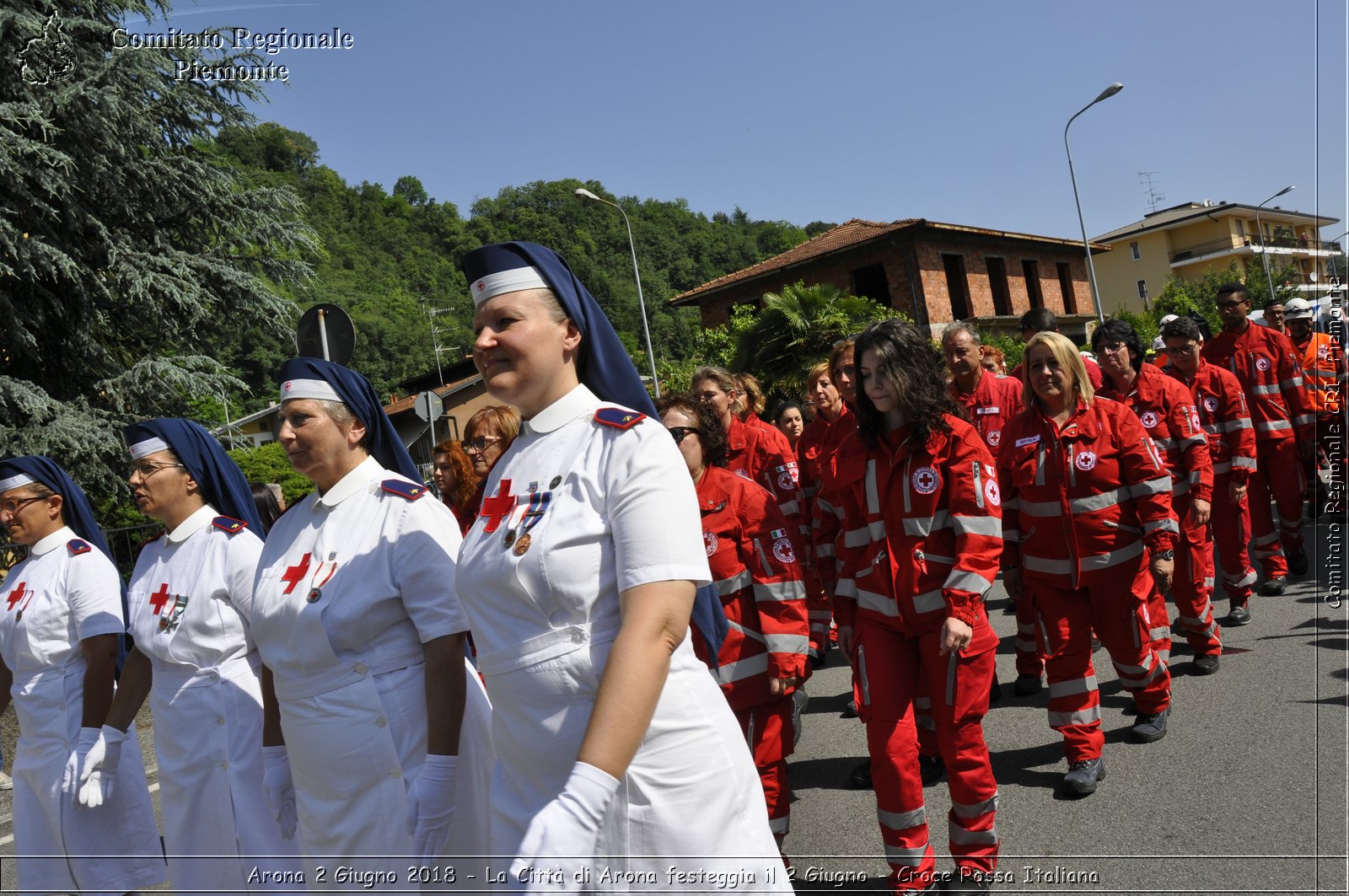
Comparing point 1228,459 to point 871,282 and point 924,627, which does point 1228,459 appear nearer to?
point 924,627

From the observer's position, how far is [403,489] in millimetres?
3086

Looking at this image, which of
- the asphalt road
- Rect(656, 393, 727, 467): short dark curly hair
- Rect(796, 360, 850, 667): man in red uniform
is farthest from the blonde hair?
Rect(796, 360, 850, 667): man in red uniform

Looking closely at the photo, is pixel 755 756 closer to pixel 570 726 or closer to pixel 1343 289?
pixel 570 726

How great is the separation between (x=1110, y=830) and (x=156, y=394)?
13804mm

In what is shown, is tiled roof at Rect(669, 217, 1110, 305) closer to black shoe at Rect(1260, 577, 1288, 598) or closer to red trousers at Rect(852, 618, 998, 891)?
black shoe at Rect(1260, 577, 1288, 598)

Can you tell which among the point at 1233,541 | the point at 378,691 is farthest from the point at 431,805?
the point at 1233,541

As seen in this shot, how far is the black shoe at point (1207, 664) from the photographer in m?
6.32

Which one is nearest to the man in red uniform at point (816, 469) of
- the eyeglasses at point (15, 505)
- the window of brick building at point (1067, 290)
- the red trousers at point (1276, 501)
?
the red trousers at point (1276, 501)

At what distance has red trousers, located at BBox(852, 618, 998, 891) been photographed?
12.5 ft

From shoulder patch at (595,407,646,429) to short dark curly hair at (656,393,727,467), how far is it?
2.30m

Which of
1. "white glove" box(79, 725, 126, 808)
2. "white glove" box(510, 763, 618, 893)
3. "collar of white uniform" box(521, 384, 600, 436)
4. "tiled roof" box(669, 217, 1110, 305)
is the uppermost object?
"tiled roof" box(669, 217, 1110, 305)

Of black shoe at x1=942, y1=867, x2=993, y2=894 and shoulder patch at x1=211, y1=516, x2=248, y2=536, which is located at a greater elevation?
shoulder patch at x1=211, y1=516, x2=248, y2=536

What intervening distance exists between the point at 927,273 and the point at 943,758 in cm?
3435

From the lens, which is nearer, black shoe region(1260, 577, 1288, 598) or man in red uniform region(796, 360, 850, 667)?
man in red uniform region(796, 360, 850, 667)
